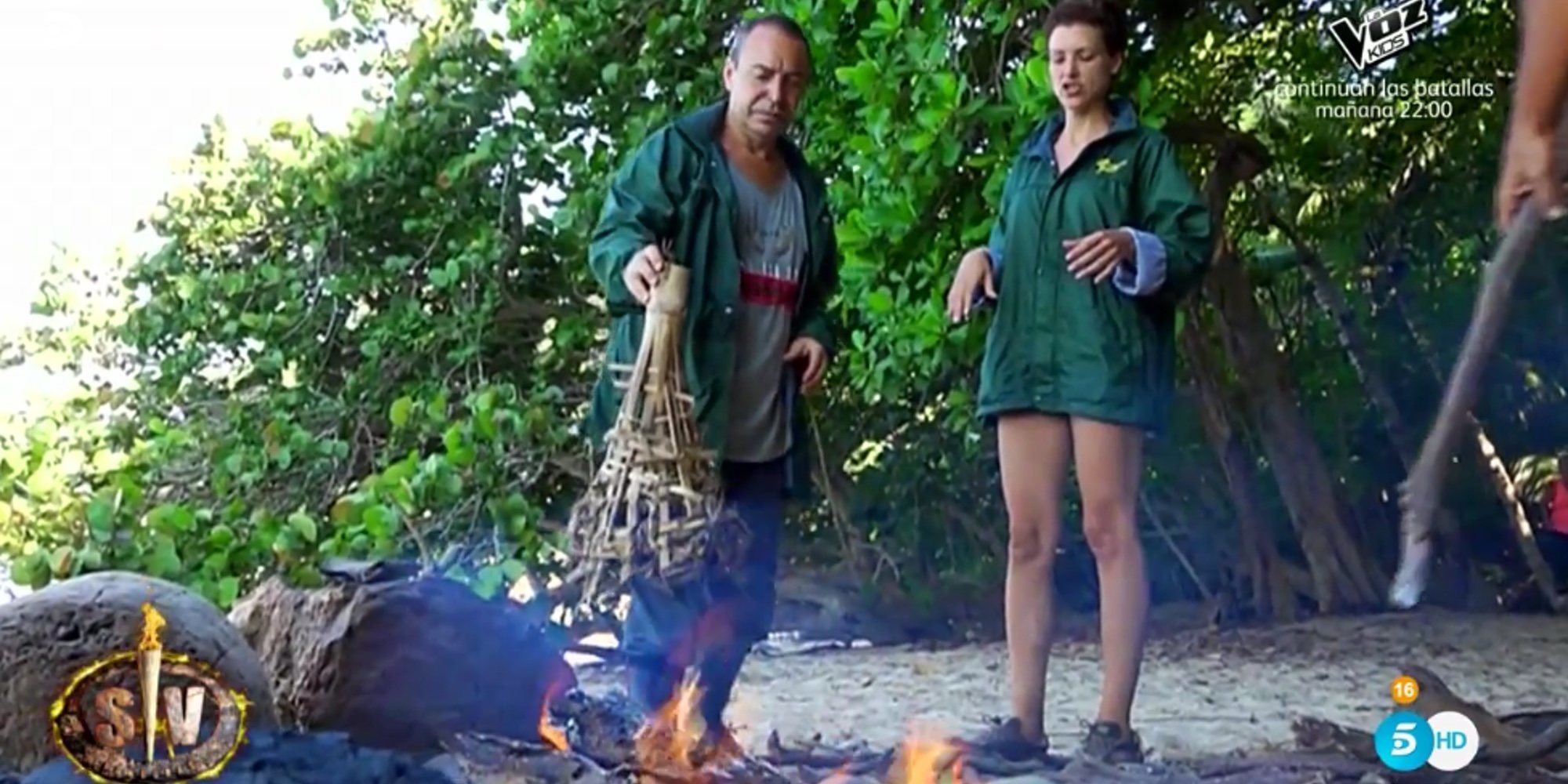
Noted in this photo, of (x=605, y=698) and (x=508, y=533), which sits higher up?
(x=508, y=533)

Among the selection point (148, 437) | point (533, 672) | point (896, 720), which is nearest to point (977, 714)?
point (896, 720)

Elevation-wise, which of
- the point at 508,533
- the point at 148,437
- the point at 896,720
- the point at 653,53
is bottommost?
the point at 896,720

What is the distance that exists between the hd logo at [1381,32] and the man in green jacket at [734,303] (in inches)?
23.2

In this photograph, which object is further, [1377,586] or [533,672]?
[1377,586]

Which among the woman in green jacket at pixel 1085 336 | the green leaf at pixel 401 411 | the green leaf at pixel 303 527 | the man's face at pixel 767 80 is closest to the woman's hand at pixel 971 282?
the woman in green jacket at pixel 1085 336

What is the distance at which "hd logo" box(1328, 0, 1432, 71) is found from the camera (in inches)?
64.7

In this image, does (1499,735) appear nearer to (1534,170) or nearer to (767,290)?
(767,290)

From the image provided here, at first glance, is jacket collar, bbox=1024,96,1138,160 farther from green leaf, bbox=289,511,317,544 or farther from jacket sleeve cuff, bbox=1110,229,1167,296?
green leaf, bbox=289,511,317,544

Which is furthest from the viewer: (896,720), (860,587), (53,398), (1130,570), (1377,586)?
(860,587)

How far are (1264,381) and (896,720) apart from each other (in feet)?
2.77

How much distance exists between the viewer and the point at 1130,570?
154 cm

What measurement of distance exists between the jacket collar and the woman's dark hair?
0.17 ft

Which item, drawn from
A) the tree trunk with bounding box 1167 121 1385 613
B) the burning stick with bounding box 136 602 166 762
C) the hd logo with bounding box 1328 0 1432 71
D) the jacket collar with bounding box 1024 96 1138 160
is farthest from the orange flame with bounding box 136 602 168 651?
the tree trunk with bounding box 1167 121 1385 613

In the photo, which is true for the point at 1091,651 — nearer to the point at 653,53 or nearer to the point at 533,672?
the point at 533,672
